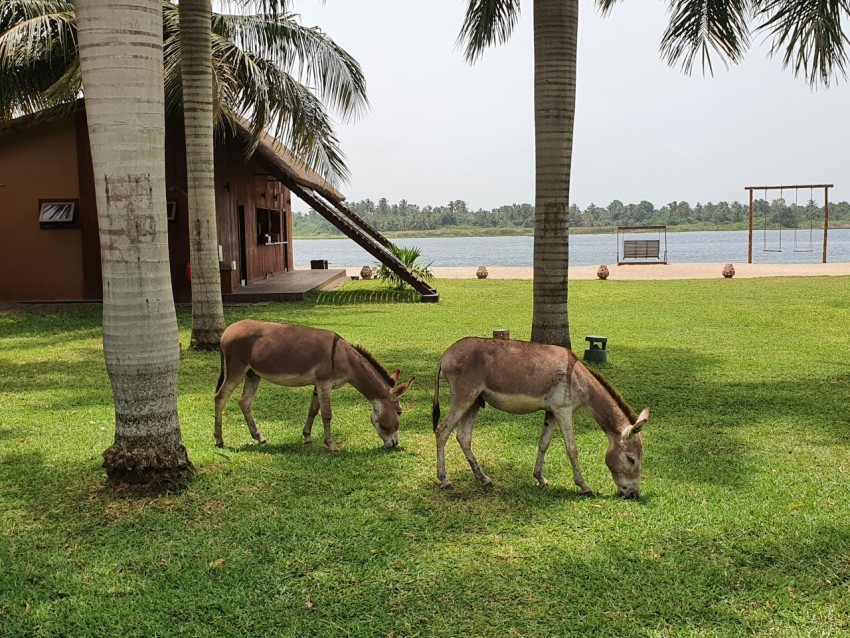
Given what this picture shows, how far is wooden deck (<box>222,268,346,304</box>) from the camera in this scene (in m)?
18.5

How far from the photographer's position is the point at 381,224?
12281 centimetres

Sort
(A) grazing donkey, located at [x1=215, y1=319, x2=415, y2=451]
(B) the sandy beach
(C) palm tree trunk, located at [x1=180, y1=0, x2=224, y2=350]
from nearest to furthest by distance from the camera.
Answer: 1. (A) grazing donkey, located at [x1=215, y1=319, x2=415, y2=451]
2. (C) palm tree trunk, located at [x1=180, y1=0, x2=224, y2=350]
3. (B) the sandy beach

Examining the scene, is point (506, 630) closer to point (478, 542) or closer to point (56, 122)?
point (478, 542)

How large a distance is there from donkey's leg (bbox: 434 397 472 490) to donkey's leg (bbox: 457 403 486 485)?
0.08m

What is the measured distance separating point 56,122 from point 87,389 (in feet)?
36.8

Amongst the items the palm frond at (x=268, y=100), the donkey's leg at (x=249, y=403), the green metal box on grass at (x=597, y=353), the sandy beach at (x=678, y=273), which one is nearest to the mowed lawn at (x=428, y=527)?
the donkey's leg at (x=249, y=403)

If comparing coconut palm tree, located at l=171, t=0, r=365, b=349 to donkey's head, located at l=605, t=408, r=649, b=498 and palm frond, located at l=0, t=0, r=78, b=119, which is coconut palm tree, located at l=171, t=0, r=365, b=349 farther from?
donkey's head, located at l=605, t=408, r=649, b=498

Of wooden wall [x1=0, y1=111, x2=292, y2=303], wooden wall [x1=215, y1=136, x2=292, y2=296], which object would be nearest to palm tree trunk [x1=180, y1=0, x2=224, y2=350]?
wooden wall [x1=0, y1=111, x2=292, y2=303]

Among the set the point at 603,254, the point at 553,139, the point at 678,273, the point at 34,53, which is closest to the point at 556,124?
the point at 553,139

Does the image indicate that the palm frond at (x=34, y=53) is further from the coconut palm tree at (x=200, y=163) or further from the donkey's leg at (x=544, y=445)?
the donkey's leg at (x=544, y=445)

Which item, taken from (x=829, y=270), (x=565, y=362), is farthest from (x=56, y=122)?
(x=829, y=270)

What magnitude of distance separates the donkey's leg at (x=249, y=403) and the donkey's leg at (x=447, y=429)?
1.91 meters

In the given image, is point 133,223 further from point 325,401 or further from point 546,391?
point 546,391

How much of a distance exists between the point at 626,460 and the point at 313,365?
2.57 metres
